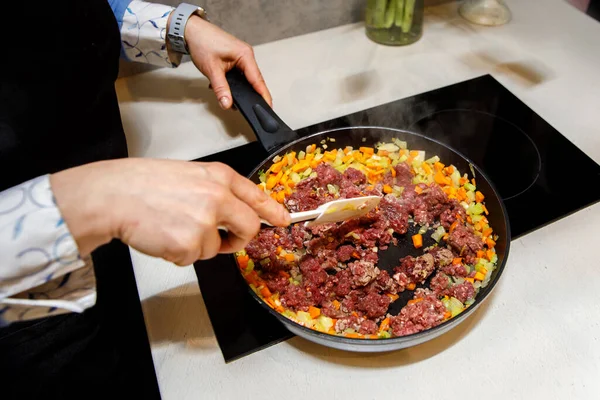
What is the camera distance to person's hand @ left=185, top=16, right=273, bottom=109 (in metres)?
1.37

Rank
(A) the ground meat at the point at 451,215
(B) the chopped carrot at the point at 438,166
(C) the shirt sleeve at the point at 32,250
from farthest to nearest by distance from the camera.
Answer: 1. (B) the chopped carrot at the point at 438,166
2. (A) the ground meat at the point at 451,215
3. (C) the shirt sleeve at the point at 32,250

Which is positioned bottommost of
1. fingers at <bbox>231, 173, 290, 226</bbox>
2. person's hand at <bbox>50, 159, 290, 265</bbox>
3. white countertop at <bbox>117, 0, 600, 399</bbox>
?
white countertop at <bbox>117, 0, 600, 399</bbox>

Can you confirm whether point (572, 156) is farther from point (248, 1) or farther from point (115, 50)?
point (115, 50)

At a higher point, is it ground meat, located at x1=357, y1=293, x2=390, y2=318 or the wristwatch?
the wristwatch

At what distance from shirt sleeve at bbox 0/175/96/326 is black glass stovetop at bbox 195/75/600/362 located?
384 millimetres

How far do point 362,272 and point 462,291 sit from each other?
22 centimetres

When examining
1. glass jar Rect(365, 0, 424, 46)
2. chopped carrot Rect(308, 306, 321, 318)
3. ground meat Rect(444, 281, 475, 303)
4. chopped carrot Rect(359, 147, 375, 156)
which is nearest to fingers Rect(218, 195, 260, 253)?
chopped carrot Rect(308, 306, 321, 318)

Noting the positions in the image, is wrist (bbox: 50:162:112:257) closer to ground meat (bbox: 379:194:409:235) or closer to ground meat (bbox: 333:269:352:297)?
ground meat (bbox: 333:269:352:297)

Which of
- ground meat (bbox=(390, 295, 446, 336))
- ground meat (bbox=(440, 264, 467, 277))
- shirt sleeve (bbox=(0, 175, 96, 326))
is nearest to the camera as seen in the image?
shirt sleeve (bbox=(0, 175, 96, 326))

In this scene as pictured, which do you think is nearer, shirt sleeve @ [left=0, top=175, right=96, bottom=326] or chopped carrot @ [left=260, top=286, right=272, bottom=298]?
shirt sleeve @ [left=0, top=175, right=96, bottom=326]

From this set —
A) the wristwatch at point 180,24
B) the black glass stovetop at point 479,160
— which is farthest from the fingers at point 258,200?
the wristwatch at point 180,24

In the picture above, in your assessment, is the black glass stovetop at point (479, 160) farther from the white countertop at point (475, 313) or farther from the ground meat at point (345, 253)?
the ground meat at point (345, 253)

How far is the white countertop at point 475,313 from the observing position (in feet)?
3.37

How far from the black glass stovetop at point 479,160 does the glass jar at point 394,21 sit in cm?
31
